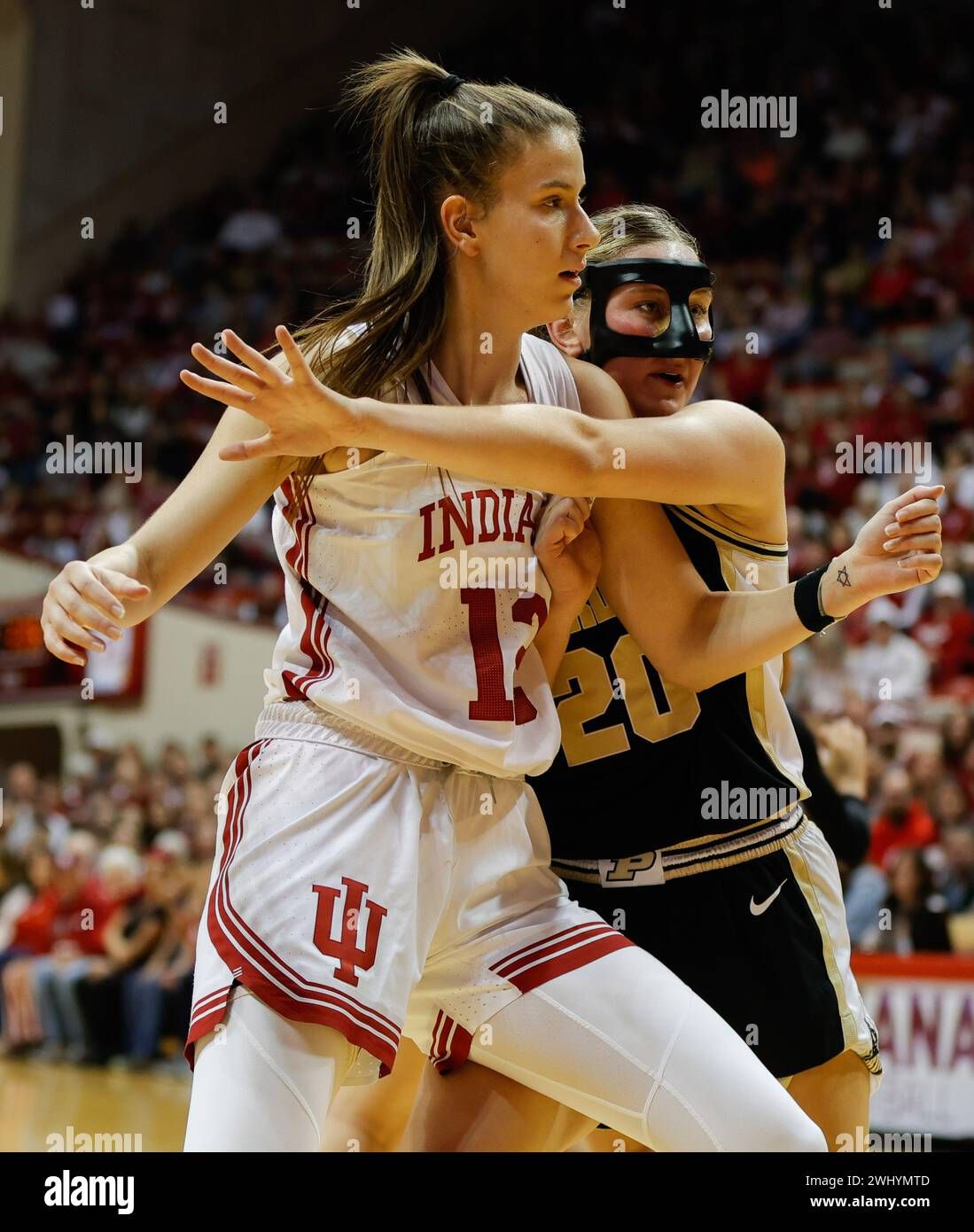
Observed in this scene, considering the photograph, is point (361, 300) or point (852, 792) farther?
point (852, 792)

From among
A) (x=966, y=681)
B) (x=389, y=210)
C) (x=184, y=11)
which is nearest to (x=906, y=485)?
(x=966, y=681)

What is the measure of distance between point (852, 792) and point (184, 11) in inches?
689

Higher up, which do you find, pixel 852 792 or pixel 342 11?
pixel 342 11

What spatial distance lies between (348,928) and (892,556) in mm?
1165

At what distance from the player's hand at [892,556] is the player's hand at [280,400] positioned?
96 cm

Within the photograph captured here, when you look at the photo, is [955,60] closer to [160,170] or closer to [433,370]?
[160,170]

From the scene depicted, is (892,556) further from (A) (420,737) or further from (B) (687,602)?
(A) (420,737)

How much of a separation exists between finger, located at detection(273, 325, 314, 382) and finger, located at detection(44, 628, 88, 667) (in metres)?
0.58

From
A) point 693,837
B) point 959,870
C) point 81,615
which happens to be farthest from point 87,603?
point 959,870

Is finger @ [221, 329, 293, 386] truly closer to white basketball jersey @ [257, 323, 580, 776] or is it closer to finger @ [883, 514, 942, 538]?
white basketball jersey @ [257, 323, 580, 776]

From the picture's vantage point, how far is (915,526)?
274 centimetres

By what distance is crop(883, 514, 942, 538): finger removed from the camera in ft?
8.96

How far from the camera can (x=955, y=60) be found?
16.0 metres

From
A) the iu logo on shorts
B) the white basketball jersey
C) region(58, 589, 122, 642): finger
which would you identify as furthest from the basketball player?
region(58, 589, 122, 642): finger
